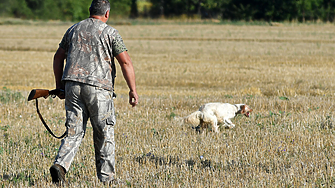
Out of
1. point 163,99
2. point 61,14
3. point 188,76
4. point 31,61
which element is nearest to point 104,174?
point 163,99

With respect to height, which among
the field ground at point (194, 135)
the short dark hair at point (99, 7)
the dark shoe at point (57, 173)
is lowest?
the field ground at point (194, 135)

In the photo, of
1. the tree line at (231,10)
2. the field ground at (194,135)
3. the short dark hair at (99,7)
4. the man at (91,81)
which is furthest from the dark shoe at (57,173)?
the tree line at (231,10)

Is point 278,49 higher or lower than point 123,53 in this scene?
lower

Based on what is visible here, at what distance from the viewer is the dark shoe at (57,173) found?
4.28 metres

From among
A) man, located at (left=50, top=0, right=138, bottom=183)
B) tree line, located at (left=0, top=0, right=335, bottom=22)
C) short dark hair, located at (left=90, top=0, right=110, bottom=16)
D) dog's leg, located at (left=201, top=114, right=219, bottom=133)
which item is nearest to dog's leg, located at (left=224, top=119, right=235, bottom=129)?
dog's leg, located at (left=201, top=114, right=219, bottom=133)

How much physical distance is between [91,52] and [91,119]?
688 mm

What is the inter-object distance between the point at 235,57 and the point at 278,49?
4172 millimetres

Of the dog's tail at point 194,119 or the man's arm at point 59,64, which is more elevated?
the man's arm at point 59,64

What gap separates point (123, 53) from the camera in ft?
14.4

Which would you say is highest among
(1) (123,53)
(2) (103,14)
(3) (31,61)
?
(2) (103,14)

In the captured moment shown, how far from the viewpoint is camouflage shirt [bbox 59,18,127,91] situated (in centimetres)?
428

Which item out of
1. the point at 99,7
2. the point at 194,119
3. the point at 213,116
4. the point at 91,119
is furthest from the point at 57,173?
the point at 213,116

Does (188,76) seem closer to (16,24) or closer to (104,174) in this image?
(104,174)

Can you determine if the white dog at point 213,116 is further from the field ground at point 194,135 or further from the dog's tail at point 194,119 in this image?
the field ground at point 194,135
